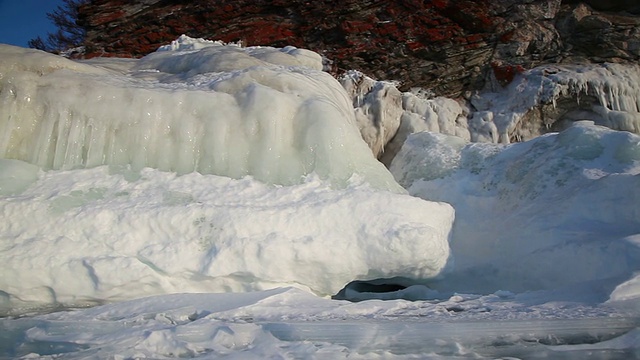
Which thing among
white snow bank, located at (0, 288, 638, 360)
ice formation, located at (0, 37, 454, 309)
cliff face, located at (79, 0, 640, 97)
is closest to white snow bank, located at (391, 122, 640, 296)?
ice formation, located at (0, 37, 454, 309)

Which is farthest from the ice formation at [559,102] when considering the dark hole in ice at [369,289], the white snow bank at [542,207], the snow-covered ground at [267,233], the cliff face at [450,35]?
the dark hole in ice at [369,289]

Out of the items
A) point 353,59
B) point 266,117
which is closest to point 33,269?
point 266,117

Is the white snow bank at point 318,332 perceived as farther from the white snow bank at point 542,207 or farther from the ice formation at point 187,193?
the white snow bank at point 542,207

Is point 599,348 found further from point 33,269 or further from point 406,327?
point 33,269

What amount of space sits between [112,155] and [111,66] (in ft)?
5.82

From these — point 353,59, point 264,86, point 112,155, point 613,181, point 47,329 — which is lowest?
point 47,329

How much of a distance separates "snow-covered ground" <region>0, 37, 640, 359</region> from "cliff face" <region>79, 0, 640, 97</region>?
4.16m

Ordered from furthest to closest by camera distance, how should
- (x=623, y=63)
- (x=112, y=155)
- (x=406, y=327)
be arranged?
(x=623, y=63)
(x=112, y=155)
(x=406, y=327)

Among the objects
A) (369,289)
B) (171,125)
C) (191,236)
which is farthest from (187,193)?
(369,289)

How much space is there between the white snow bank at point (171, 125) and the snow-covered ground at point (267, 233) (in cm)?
1

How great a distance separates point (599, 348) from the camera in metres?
1.99

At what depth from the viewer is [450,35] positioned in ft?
28.5

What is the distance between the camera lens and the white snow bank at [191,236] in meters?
3.04

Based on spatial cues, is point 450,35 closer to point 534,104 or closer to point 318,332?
point 534,104
